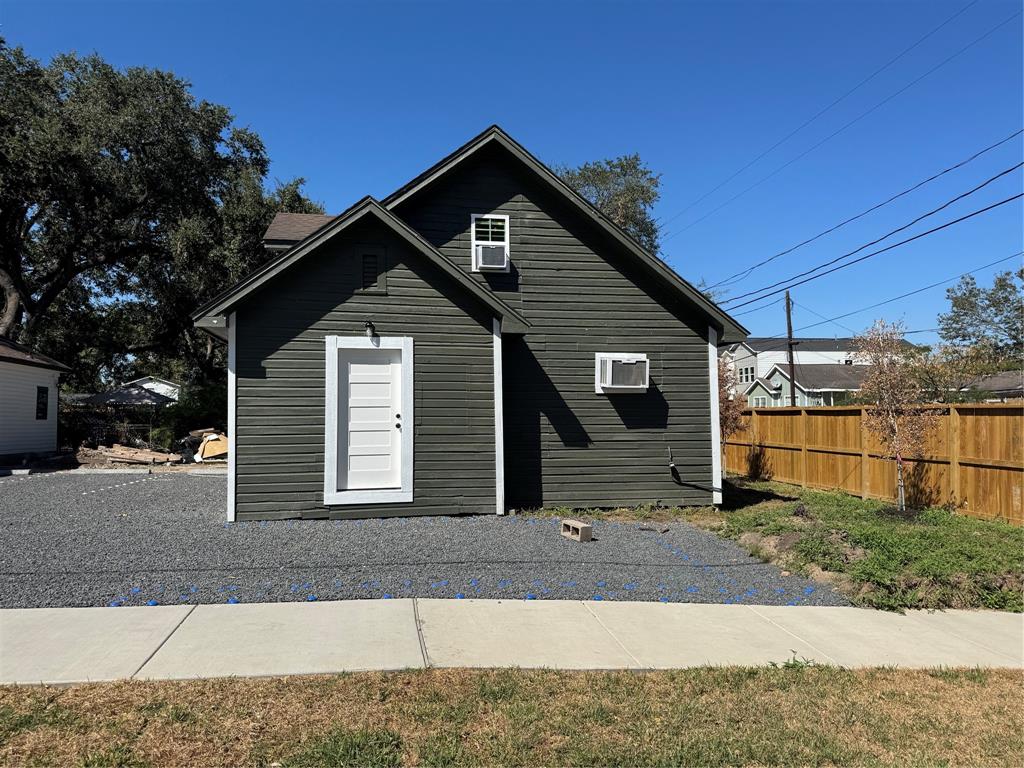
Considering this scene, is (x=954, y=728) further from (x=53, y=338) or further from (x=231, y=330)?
(x=53, y=338)

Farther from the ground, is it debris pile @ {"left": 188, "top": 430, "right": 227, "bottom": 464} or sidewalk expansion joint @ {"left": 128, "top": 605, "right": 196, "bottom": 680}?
debris pile @ {"left": 188, "top": 430, "right": 227, "bottom": 464}

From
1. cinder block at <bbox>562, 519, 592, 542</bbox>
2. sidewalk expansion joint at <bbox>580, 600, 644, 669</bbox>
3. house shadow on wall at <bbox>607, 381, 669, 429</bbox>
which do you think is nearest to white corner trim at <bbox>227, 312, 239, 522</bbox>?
cinder block at <bbox>562, 519, 592, 542</bbox>

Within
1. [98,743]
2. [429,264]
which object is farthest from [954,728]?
[429,264]

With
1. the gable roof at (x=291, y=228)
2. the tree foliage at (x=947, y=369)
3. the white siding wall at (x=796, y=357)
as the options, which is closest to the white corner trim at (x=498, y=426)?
the gable roof at (x=291, y=228)

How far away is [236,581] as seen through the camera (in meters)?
6.30

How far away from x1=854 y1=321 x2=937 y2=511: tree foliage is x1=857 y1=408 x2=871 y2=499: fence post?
1.39 m

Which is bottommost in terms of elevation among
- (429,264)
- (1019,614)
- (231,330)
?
(1019,614)

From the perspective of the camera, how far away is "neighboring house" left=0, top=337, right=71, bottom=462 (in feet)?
60.6

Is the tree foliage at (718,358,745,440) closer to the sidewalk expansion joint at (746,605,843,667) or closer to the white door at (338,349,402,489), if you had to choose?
the white door at (338,349,402,489)

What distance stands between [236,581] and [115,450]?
50.7 feet

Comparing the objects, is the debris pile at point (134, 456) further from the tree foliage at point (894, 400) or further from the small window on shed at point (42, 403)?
the tree foliage at point (894, 400)

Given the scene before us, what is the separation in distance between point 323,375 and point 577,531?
4.18 m

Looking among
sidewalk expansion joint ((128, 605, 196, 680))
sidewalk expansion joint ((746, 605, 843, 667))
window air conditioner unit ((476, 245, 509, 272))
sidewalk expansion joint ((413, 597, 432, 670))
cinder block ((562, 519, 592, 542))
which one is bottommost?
sidewalk expansion joint ((746, 605, 843, 667))

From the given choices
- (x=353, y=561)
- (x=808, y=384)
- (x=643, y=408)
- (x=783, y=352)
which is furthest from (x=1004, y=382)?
(x=353, y=561)
